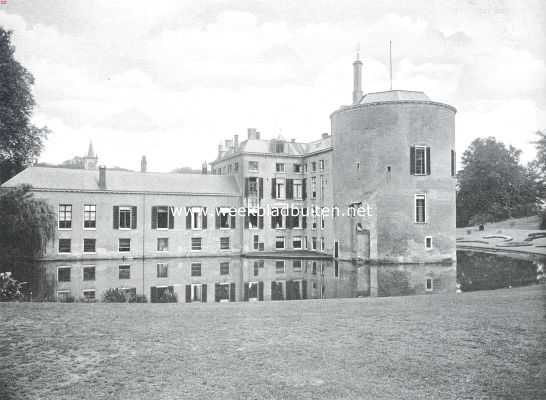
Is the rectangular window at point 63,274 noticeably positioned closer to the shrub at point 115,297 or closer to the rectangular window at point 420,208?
the shrub at point 115,297

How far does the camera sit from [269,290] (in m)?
17.0

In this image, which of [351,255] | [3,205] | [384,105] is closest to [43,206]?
[3,205]

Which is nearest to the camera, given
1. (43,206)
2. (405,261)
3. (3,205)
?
(3,205)

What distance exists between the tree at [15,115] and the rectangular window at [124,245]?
59.6 feet

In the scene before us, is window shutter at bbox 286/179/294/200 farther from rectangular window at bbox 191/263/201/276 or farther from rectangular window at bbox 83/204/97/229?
rectangular window at bbox 83/204/97/229

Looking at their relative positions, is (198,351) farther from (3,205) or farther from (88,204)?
(88,204)

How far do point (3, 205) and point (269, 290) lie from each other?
15.1 m

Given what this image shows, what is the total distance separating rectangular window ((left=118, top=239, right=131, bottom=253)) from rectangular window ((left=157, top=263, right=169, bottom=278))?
15.1ft

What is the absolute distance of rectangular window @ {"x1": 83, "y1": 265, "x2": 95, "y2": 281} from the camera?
20469mm

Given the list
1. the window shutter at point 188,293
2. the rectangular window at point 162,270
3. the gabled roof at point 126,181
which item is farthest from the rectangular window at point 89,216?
the window shutter at point 188,293

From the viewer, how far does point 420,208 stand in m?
27.7

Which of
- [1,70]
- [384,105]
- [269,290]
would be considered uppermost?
[384,105]

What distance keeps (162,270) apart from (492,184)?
134 feet

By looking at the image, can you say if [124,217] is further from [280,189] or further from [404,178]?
[404,178]
